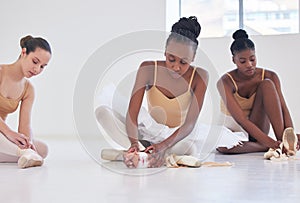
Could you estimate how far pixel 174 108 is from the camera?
6.40ft

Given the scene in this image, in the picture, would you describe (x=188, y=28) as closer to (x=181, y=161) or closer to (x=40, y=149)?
(x=181, y=161)

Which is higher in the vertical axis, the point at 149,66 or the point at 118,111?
the point at 149,66

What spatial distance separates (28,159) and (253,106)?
1236 millimetres

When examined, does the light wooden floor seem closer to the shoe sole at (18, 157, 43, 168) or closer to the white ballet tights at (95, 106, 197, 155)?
the shoe sole at (18, 157, 43, 168)

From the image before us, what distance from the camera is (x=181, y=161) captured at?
1816 mm

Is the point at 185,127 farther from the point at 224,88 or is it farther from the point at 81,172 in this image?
the point at 224,88

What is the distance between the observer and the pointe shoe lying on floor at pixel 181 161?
1.79m

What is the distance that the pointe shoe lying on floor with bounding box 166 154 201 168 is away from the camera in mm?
1795

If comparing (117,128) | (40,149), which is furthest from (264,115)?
(40,149)

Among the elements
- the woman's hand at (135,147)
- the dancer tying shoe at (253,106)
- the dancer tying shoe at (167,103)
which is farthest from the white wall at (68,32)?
the woman's hand at (135,147)

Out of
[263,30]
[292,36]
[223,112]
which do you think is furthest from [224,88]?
[263,30]

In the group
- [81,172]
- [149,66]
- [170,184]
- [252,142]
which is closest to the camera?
[170,184]

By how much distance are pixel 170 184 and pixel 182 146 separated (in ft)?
1.68

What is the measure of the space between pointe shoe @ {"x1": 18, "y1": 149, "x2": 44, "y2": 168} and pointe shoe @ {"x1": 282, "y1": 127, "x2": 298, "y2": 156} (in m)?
1.15
